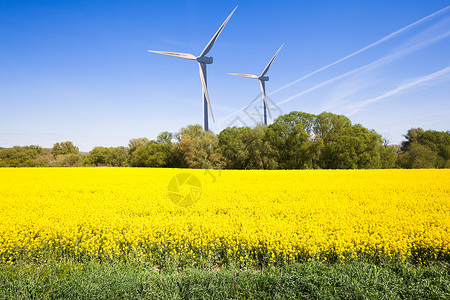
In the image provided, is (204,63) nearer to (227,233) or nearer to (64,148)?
(227,233)

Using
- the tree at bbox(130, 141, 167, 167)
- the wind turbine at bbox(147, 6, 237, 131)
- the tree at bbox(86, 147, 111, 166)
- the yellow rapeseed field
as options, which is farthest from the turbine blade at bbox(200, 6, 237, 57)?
the tree at bbox(86, 147, 111, 166)

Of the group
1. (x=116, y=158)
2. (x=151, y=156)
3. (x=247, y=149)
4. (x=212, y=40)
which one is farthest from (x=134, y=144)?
(x=212, y=40)

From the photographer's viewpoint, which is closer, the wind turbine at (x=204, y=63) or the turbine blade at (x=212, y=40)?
the turbine blade at (x=212, y=40)

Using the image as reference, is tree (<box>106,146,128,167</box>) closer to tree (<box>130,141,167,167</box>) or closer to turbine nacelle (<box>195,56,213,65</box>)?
tree (<box>130,141,167,167</box>)

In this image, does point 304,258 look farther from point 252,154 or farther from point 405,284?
point 252,154

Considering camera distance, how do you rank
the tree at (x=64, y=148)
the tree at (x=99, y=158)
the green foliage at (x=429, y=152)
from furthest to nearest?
the tree at (x=64, y=148), the tree at (x=99, y=158), the green foliage at (x=429, y=152)

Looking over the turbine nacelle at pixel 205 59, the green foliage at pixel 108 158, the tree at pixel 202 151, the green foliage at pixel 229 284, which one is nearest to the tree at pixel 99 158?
the green foliage at pixel 108 158

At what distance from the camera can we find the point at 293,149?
193ft

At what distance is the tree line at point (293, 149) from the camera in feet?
184

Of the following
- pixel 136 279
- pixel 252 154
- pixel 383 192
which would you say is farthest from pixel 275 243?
pixel 252 154

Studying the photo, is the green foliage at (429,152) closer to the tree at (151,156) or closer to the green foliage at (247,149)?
the green foliage at (247,149)

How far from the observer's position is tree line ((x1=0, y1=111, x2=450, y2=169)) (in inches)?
2210

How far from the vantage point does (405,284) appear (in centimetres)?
698

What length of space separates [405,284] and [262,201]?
9.81m
